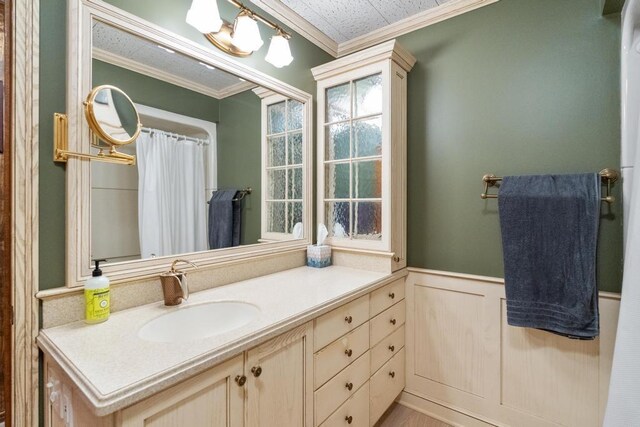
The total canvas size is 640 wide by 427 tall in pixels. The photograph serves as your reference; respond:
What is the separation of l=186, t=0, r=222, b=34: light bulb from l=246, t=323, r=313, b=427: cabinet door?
134 centimetres

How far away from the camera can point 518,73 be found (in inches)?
63.1

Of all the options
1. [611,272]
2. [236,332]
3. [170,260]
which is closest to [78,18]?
[170,260]

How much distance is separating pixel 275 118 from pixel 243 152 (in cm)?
34

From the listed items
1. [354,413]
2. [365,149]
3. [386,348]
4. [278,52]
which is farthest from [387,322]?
[278,52]

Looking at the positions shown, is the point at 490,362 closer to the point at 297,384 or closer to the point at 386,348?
the point at 386,348

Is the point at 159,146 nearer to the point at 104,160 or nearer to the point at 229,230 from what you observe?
the point at 104,160

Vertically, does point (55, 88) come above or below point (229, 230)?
above

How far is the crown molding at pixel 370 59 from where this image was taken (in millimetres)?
1720

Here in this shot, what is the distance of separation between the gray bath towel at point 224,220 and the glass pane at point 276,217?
0.22m

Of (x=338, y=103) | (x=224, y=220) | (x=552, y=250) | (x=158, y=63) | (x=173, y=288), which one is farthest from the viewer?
(x=338, y=103)

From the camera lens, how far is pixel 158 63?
4.25 ft

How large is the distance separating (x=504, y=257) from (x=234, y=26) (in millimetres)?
1781

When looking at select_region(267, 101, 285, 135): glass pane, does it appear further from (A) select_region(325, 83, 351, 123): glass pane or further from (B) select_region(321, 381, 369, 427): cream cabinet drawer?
(B) select_region(321, 381, 369, 427): cream cabinet drawer

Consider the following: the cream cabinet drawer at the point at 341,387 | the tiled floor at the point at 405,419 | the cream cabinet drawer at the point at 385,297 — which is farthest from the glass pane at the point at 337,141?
the tiled floor at the point at 405,419
